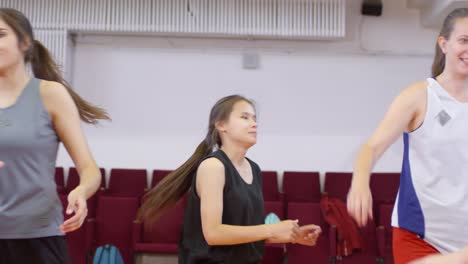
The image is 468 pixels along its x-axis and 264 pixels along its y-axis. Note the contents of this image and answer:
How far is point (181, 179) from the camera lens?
2.70 m

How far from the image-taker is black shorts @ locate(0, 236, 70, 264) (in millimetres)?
1644

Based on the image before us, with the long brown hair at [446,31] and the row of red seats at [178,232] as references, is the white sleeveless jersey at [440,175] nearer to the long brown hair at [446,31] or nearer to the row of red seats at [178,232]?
the long brown hair at [446,31]

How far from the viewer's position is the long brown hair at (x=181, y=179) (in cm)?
268

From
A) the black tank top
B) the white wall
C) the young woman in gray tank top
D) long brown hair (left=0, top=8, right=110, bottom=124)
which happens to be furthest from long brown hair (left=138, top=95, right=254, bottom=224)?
the white wall

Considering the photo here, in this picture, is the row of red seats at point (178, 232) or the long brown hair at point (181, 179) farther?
the row of red seats at point (178, 232)

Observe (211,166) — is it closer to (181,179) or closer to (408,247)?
(181,179)

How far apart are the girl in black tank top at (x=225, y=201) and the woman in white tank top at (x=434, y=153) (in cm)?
50

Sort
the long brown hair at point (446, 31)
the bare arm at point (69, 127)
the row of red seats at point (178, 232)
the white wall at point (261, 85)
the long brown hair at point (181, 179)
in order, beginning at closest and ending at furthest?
the bare arm at point (69, 127), the long brown hair at point (446, 31), the long brown hair at point (181, 179), the row of red seats at point (178, 232), the white wall at point (261, 85)

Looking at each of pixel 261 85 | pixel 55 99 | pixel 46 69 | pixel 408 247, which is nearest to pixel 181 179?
pixel 46 69

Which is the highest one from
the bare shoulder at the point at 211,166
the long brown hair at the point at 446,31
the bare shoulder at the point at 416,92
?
the long brown hair at the point at 446,31

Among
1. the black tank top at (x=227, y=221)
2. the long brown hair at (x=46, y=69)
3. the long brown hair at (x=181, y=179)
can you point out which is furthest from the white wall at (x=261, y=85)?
the long brown hair at (x=46, y=69)

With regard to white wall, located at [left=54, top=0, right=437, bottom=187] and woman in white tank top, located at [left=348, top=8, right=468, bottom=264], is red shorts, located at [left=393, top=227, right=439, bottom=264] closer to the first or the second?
woman in white tank top, located at [left=348, top=8, right=468, bottom=264]

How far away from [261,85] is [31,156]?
559 centimetres

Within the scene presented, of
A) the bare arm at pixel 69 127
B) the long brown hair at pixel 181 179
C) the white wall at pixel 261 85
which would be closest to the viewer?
the bare arm at pixel 69 127
